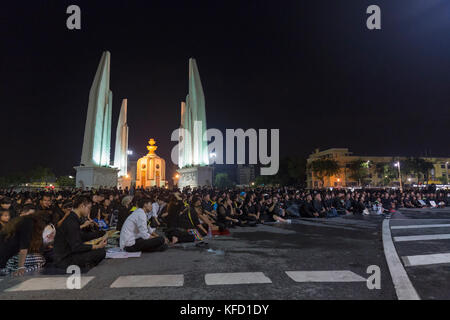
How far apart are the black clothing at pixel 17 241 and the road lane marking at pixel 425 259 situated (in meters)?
6.85

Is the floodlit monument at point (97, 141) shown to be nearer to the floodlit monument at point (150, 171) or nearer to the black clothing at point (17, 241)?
the floodlit monument at point (150, 171)

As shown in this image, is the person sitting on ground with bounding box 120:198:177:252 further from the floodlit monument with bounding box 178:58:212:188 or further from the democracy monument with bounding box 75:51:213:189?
the floodlit monument with bounding box 178:58:212:188

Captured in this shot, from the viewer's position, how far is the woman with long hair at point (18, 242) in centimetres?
441

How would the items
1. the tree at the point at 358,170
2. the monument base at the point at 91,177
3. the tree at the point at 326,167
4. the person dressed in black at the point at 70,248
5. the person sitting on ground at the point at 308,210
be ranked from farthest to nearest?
the tree at the point at 358,170 < the tree at the point at 326,167 < the monument base at the point at 91,177 < the person sitting on ground at the point at 308,210 < the person dressed in black at the point at 70,248

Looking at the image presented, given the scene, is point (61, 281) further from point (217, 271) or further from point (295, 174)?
point (295, 174)

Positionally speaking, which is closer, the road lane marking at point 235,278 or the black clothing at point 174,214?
the road lane marking at point 235,278

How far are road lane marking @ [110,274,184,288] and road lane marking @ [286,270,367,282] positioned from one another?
1.87m

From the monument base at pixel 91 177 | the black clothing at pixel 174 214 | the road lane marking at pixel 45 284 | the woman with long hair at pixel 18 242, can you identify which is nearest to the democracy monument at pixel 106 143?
the monument base at pixel 91 177

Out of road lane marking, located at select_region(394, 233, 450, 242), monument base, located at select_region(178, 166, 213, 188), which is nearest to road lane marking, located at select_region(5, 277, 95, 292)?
road lane marking, located at select_region(394, 233, 450, 242)

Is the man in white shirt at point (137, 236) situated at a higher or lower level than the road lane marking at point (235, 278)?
higher

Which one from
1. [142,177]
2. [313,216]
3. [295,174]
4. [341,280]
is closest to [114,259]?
[341,280]

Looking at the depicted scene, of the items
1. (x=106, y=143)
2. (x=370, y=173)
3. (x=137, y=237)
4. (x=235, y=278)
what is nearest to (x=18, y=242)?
(x=137, y=237)

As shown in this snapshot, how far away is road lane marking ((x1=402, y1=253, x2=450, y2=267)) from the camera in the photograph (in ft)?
16.8

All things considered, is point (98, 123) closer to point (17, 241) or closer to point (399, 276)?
point (17, 241)
